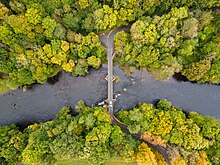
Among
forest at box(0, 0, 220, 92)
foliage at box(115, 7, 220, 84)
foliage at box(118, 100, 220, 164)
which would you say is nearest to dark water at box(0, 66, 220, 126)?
foliage at box(115, 7, 220, 84)

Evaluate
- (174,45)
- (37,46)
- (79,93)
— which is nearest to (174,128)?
(174,45)

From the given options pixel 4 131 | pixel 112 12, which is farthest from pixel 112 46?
pixel 4 131

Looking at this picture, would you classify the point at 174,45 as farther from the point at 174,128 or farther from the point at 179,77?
the point at 174,128

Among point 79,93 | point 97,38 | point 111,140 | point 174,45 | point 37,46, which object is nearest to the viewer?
point 37,46

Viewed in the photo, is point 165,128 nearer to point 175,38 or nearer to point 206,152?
point 206,152

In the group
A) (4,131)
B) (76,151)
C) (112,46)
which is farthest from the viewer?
(112,46)
